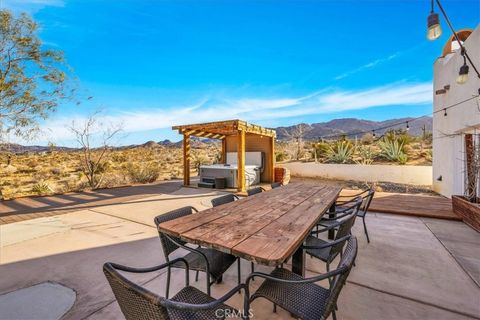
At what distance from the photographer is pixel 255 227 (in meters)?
1.76

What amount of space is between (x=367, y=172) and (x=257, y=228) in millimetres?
10348

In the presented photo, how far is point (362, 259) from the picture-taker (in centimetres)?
278

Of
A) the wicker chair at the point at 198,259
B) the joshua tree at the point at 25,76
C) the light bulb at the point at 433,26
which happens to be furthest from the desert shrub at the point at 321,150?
the joshua tree at the point at 25,76

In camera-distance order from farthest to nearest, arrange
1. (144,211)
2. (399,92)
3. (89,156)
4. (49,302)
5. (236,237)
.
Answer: (399,92) < (89,156) < (144,211) < (49,302) < (236,237)

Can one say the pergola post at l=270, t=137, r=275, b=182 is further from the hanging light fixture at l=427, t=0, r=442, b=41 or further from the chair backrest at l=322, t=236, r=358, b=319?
the chair backrest at l=322, t=236, r=358, b=319

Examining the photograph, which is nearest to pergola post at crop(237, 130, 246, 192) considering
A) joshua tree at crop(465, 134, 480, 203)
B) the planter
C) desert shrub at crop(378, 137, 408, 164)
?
the planter

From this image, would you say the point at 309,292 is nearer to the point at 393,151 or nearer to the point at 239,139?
the point at 239,139

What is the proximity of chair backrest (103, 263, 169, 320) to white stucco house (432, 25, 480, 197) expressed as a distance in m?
6.36

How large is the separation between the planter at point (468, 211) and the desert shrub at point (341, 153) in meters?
7.31

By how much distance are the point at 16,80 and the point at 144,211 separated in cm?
587

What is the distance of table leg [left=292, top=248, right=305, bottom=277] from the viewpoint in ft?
6.09

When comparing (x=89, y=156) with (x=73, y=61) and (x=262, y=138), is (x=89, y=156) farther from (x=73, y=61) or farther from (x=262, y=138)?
(x=262, y=138)

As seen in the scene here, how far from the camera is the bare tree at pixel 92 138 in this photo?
329 inches

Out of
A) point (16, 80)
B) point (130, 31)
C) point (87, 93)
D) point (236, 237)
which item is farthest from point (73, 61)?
point (236, 237)
